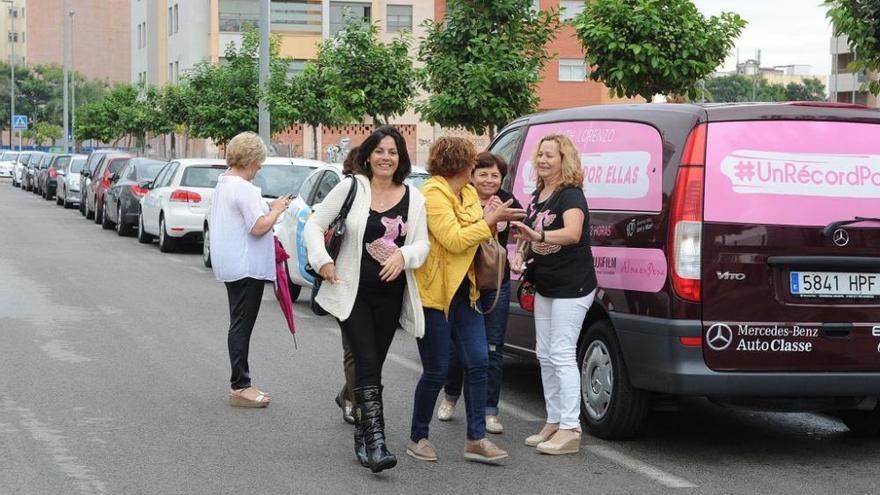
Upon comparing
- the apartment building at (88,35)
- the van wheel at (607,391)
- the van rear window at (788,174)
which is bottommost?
the van wheel at (607,391)

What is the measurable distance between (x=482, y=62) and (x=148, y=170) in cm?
787

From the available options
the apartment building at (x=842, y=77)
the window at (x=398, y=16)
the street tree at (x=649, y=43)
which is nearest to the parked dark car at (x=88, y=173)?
the street tree at (x=649, y=43)

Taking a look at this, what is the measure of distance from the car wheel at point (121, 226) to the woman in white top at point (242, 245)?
59.0ft

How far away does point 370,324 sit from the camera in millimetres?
6988

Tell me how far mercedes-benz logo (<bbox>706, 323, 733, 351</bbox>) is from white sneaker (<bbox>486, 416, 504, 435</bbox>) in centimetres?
149

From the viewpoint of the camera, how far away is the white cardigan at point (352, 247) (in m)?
6.86

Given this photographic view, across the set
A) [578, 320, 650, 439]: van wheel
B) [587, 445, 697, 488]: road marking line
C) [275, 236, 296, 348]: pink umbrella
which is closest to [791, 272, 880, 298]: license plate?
[578, 320, 650, 439]: van wheel

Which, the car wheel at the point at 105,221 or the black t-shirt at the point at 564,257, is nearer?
the black t-shirt at the point at 564,257

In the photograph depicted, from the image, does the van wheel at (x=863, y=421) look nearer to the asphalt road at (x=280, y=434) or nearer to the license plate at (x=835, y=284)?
the asphalt road at (x=280, y=434)

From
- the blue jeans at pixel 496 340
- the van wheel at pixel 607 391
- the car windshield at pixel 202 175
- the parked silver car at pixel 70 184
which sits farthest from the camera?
the parked silver car at pixel 70 184

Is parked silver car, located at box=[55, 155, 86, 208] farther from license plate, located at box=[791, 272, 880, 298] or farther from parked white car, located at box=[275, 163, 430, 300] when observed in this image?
license plate, located at box=[791, 272, 880, 298]

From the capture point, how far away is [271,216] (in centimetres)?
859

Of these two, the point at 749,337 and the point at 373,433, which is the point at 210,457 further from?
the point at 749,337

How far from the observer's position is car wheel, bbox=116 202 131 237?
86.1ft
